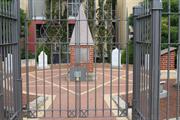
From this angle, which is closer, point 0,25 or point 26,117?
point 0,25

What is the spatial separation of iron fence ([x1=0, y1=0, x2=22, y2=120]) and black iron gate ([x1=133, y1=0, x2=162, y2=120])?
2017mm

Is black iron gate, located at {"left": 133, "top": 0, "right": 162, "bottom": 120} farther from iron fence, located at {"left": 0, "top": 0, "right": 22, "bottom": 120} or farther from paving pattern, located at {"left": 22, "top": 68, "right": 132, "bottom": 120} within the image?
iron fence, located at {"left": 0, "top": 0, "right": 22, "bottom": 120}

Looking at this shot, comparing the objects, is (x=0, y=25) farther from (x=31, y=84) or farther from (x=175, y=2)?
(x=175, y=2)

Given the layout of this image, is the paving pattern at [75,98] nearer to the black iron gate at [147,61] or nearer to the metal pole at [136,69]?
the metal pole at [136,69]

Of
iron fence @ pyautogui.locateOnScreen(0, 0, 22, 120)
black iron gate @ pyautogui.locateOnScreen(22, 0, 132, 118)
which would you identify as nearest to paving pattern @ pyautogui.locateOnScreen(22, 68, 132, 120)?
black iron gate @ pyautogui.locateOnScreen(22, 0, 132, 118)

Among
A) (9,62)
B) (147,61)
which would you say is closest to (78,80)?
(9,62)

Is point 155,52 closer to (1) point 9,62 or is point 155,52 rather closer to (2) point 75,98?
(1) point 9,62

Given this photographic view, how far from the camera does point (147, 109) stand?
550 centimetres

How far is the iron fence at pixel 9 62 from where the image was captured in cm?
523

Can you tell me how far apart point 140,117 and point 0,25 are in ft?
8.95

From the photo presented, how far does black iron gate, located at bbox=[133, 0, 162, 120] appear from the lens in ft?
16.6

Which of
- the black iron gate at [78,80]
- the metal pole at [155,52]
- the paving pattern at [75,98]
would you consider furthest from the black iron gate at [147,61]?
the paving pattern at [75,98]

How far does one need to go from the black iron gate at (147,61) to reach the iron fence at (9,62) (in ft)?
6.62

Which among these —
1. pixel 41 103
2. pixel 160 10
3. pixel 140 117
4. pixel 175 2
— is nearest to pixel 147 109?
pixel 140 117
